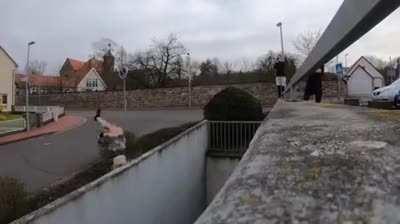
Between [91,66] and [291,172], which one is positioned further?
[91,66]

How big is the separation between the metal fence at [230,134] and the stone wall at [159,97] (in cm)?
1934

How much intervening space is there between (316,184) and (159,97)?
52266mm

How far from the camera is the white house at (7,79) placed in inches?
2411

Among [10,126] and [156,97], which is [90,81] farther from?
[10,126]

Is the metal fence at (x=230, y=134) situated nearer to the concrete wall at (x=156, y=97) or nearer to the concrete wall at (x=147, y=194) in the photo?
the concrete wall at (x=147, y=194)

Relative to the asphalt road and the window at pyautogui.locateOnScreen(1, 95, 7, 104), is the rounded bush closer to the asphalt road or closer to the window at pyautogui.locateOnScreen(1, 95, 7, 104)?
the asphalt road

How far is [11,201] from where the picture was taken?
9.93 metres

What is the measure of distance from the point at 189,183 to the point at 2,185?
6858 millimetres

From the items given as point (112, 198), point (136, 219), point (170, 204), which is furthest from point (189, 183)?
point (112, 198)

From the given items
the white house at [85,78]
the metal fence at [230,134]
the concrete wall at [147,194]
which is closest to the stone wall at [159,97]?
the metal fence at [230,134]

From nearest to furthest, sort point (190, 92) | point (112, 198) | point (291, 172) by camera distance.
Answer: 1. point (291, 172)
2. point (112, 198)
3. point (190, 92)

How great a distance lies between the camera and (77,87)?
338 ft

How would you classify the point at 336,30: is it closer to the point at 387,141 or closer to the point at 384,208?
the point at 387,141

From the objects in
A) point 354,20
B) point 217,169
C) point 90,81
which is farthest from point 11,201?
point 90,81
